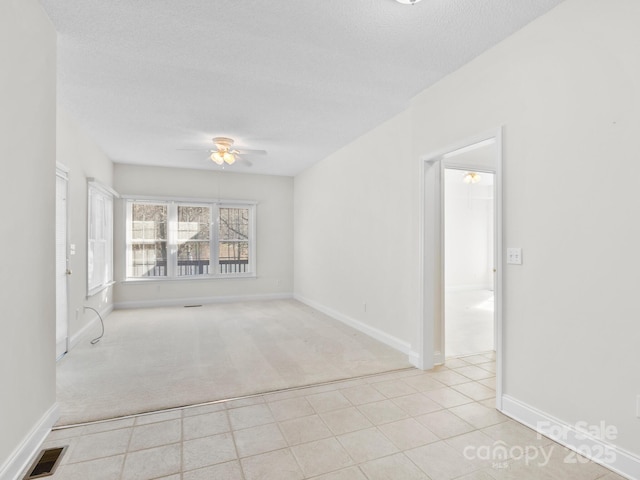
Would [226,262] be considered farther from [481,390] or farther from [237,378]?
[481,390]

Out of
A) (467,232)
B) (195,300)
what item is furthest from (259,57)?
(467,232)

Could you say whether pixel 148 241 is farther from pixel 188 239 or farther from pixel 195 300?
pixel 195 300

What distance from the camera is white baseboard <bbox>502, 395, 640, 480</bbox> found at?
6.01 feet

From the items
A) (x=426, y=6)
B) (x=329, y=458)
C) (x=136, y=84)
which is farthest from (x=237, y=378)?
(x=426, y=6)

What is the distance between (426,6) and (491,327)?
14.0 ft

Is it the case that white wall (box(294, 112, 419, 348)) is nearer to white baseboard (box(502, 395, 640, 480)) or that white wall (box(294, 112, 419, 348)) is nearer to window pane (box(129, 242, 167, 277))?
white baseboard (box(502, 395, 640, 480))

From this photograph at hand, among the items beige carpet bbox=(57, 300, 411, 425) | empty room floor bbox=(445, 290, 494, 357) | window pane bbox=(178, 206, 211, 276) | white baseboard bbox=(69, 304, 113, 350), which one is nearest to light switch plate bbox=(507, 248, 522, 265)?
beige carpet bbox=(57, 300, 411, 425)

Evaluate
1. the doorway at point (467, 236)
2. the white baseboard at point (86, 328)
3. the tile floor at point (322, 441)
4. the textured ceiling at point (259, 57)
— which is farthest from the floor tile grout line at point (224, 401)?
the doorway at point (467, 236)

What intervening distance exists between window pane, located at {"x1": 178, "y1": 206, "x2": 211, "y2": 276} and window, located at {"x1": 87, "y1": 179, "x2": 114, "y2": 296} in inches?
47.7

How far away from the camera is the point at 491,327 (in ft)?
16.3

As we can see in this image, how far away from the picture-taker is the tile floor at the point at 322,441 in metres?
1.89

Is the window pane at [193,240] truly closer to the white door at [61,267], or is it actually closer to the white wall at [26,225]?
the white door at [61,267]

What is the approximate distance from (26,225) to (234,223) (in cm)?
533

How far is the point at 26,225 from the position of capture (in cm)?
207
